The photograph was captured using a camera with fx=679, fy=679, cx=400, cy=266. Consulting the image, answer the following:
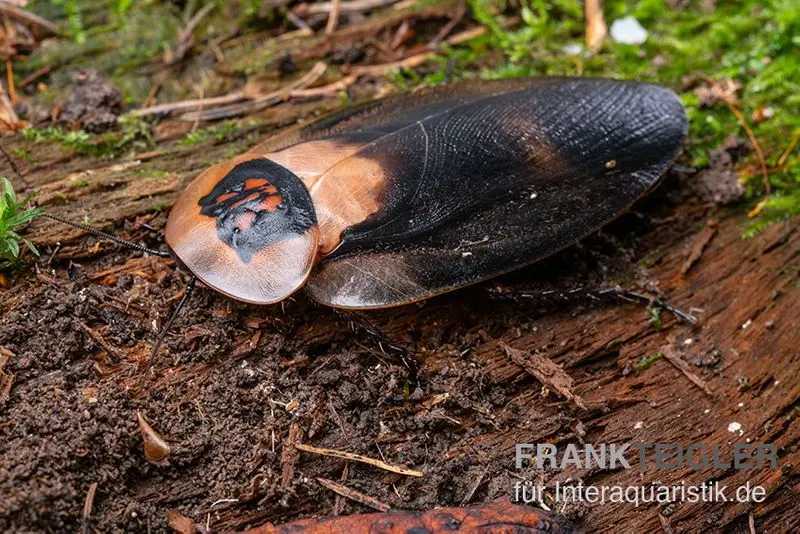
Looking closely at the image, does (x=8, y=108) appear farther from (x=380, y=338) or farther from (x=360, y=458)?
(x=360, y=458)

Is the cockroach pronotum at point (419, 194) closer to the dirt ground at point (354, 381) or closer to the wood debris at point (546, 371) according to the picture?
the dirt ground at point (354, 381)

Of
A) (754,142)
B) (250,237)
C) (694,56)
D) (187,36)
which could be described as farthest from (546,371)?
(187,36)

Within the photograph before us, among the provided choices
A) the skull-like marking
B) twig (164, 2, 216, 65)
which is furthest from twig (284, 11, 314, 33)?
the skull-like marking

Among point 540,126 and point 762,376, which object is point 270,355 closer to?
point 540,126

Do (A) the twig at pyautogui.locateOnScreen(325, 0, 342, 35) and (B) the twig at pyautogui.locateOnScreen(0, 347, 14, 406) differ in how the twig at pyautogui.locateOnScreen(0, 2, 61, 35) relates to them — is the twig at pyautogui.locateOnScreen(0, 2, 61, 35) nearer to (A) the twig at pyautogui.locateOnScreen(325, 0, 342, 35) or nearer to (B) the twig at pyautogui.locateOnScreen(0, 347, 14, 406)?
(A) the twig at pyautogui.locateOnScreen(325, 0, 342, 35)

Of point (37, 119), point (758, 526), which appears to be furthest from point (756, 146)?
point (37, 119)

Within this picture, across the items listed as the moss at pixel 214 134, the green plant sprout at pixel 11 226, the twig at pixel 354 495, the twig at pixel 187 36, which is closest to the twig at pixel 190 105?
the moss at pixel 214 134

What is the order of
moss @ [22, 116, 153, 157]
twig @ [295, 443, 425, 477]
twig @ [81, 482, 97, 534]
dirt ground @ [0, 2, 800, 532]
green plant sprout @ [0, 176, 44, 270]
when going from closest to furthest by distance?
1. twig @ [81, 482, 97, 534]
2. dirt ground @ [0, 2, 800, 532]
3. twig @ [295, 443, 425, 477]
4. green plant sprout @ [0, 176, 44, 270]
5. moss @ [22, 116, 153, 157]
